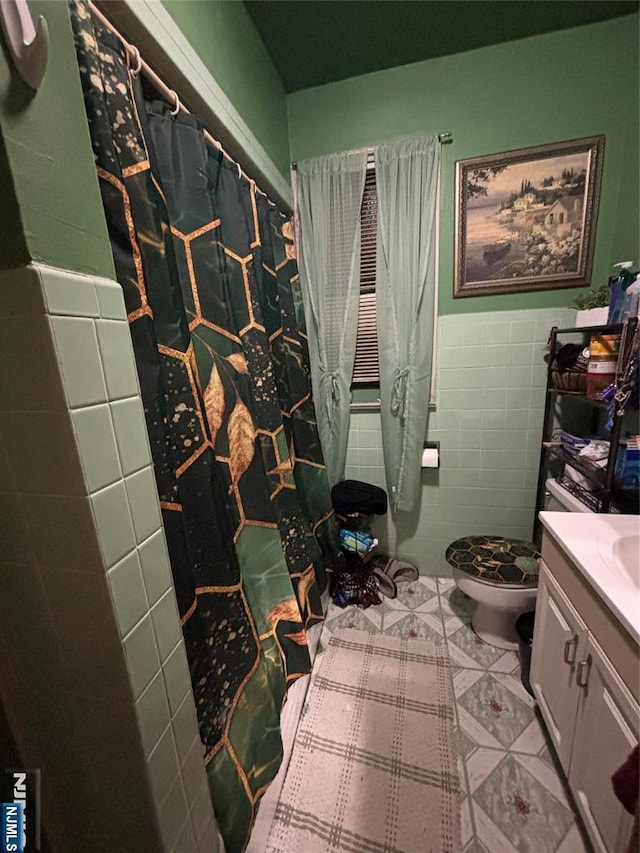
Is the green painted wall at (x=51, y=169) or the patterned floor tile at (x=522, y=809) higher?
the green painted wall at (x=51, y=169)

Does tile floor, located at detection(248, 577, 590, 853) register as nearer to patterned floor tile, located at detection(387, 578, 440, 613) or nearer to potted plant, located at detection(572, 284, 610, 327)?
patterned floor tile, located at detection(387, 578, 440, 613)

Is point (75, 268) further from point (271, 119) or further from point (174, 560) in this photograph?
point (271, 119)

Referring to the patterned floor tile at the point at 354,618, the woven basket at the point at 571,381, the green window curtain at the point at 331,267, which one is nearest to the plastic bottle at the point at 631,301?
the woven basket at the point at 571,381

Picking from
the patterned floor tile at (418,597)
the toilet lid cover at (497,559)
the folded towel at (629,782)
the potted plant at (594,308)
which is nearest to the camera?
the folded towel at (629,782)

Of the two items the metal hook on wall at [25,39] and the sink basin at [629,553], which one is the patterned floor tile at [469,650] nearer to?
the sink basin at [629,553]

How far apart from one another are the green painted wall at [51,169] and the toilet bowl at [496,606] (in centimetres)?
167

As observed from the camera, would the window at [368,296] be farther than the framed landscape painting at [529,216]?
Yes

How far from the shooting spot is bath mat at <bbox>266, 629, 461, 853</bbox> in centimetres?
94

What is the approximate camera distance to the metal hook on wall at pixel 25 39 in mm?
391

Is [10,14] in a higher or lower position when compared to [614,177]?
lower

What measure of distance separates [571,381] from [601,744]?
1.21 metres

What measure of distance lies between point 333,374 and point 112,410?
1.30 m

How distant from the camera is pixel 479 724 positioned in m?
1.20

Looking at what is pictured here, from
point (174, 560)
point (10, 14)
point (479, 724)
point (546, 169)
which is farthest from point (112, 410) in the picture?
point (546, 169)
